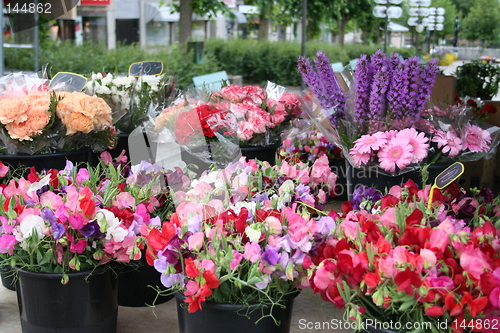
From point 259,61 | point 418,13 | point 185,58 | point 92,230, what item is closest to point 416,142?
point 92,230

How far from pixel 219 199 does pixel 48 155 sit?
1147mm

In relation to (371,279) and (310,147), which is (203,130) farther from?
(371,279)

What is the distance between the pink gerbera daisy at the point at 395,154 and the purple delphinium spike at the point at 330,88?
27 cm

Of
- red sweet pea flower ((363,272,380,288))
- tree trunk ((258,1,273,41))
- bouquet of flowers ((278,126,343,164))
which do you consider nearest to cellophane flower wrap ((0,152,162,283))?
red sweet pea flower ((363,272,380,288))

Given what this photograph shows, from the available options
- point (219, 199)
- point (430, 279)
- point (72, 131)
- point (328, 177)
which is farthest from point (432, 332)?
point (72, 131)

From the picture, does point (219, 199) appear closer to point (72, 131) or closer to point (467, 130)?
point (72, 131)

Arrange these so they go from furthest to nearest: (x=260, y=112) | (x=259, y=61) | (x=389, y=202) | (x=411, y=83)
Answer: (x=259, y=61) → (x=260, y=112) → (x=411, y=83) → (x=389, y=202)

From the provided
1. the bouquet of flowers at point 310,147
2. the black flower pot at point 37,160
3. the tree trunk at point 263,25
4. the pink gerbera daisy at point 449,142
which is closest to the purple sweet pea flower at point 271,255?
the pink gerbera daisy at point 449,142

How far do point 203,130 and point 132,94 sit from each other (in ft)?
3.46

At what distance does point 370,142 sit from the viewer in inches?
85.6

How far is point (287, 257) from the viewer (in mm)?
1371

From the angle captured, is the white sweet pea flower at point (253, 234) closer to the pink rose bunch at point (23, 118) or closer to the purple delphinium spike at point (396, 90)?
the purple delphinium spike at point (396, 90)

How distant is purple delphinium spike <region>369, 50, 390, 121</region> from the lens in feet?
6.97

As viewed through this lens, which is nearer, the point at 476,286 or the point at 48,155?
the point at 476,286
